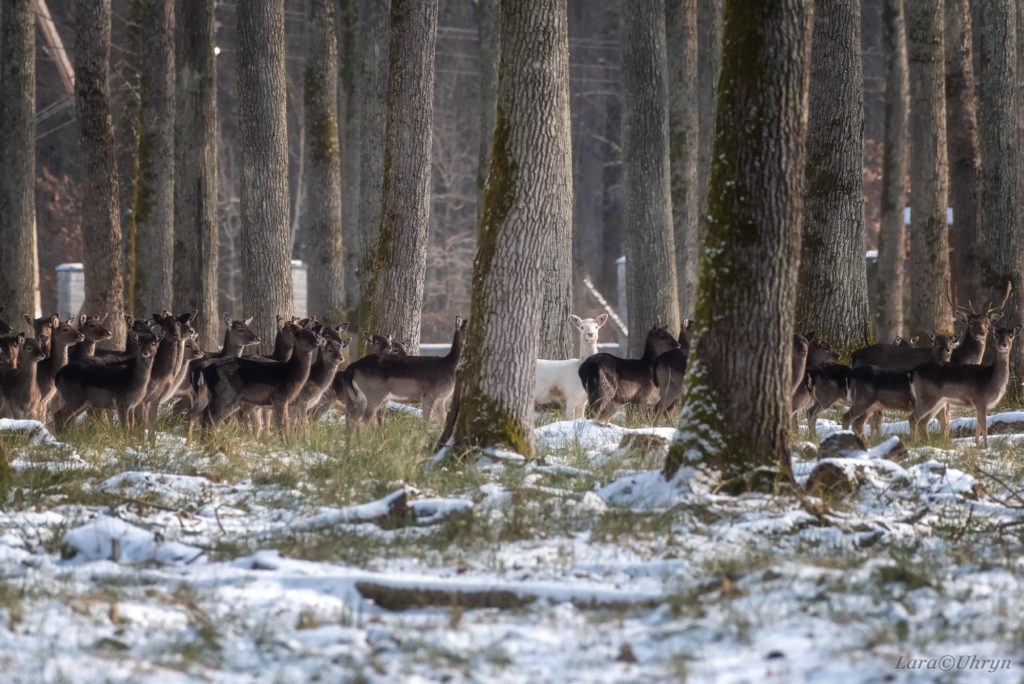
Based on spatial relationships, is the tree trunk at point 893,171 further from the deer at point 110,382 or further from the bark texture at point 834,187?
the deer at point 110,382

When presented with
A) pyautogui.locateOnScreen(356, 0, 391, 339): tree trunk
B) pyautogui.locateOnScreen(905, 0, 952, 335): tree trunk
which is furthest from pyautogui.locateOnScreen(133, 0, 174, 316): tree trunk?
pyautogui.locateOnScreen(905, 0, 952, 335): tree trunk

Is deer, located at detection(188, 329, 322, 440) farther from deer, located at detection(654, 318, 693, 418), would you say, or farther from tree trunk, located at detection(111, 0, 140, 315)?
tree trunk, located at detection(111, 0, 140, 315)

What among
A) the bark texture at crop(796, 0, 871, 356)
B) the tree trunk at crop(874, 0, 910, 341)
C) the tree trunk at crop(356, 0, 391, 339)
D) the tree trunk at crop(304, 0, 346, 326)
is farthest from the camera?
the tree trunk at crop(874, 0, 910, 341)

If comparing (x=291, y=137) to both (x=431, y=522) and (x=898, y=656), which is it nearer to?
(x=431, y=522)

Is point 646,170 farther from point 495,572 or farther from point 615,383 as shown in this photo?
point 495,572

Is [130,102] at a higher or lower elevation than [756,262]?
higher

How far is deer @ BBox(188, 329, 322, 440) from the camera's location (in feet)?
41.9

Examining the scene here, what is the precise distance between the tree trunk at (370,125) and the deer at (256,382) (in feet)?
23.5

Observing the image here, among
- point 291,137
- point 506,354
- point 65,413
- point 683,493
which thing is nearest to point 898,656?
point 683,493

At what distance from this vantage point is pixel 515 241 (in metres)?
10.2

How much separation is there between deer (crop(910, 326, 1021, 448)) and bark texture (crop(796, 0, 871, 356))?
2.65 meters

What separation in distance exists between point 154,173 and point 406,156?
8352mm

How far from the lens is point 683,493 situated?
8219mm

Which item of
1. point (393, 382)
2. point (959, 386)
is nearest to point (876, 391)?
point (959, 386)
